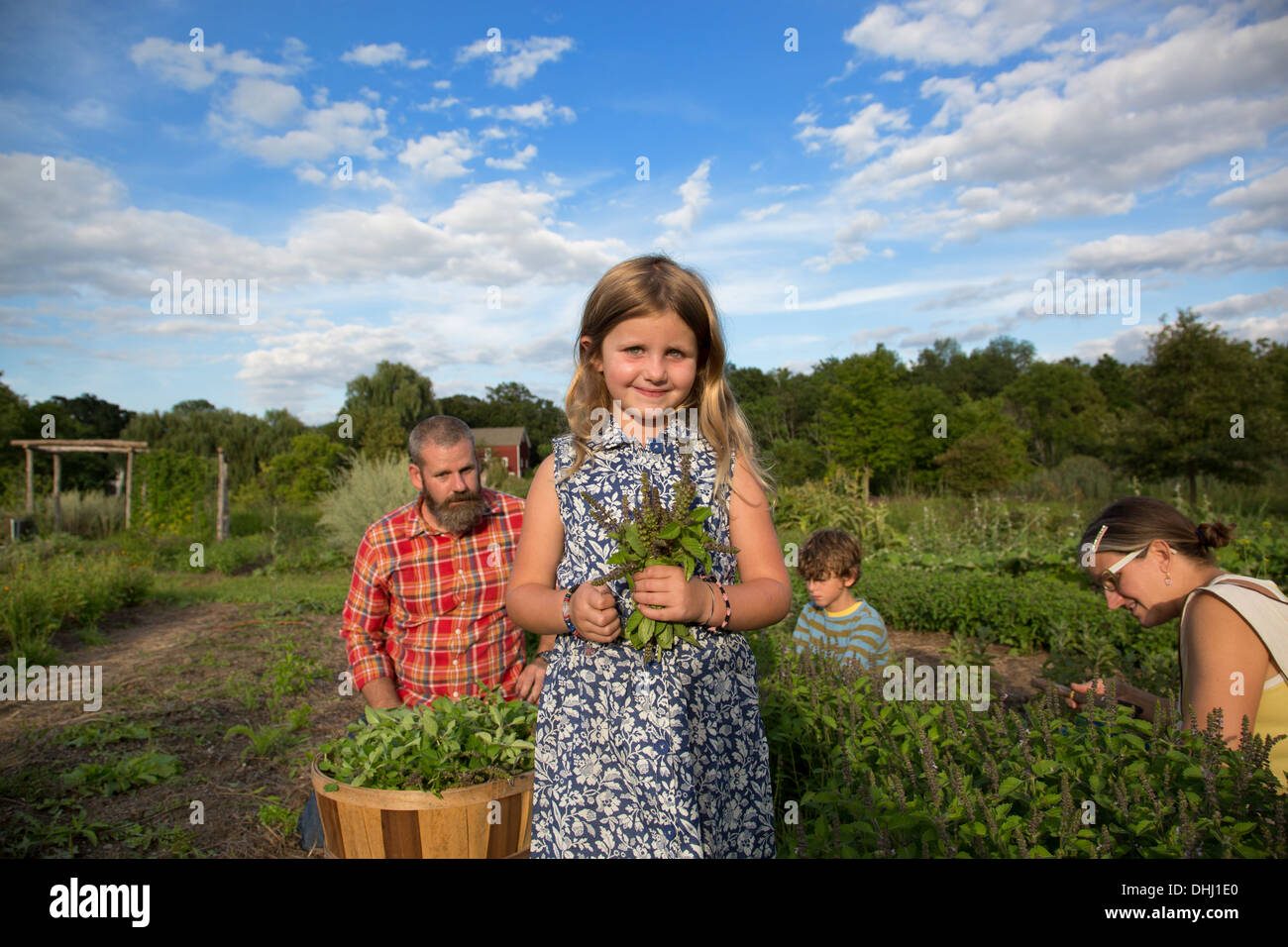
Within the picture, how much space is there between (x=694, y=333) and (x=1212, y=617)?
164 centimetres

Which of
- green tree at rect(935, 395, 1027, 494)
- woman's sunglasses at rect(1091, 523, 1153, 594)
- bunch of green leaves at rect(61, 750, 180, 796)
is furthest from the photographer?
green tree at rect(935, 395, 1027, 494)

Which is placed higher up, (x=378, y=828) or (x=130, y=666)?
(x=378, y=828)

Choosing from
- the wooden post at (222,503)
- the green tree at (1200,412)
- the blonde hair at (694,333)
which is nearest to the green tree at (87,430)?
the wooden post at (222,503)

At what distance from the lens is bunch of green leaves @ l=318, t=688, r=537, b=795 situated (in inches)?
89.0

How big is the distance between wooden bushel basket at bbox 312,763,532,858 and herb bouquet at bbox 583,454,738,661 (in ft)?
3.26

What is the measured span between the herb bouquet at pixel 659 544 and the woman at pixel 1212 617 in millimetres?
1526

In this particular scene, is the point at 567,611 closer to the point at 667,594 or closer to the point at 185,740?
the point at 667,594

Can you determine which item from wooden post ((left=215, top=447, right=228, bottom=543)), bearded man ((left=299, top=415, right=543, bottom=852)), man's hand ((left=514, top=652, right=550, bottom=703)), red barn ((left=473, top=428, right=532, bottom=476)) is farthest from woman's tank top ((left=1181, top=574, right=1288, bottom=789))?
red barn ((left=473, top=428, right=532, bottom=476))

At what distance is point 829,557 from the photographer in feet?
13.0

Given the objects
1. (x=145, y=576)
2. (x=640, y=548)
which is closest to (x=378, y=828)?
(x=640, y=548)

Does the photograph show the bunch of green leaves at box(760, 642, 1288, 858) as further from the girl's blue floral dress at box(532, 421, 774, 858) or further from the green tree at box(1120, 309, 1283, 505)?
the green tree at box(1120, 309, 1283, 505)

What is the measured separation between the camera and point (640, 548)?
1.46 metres
